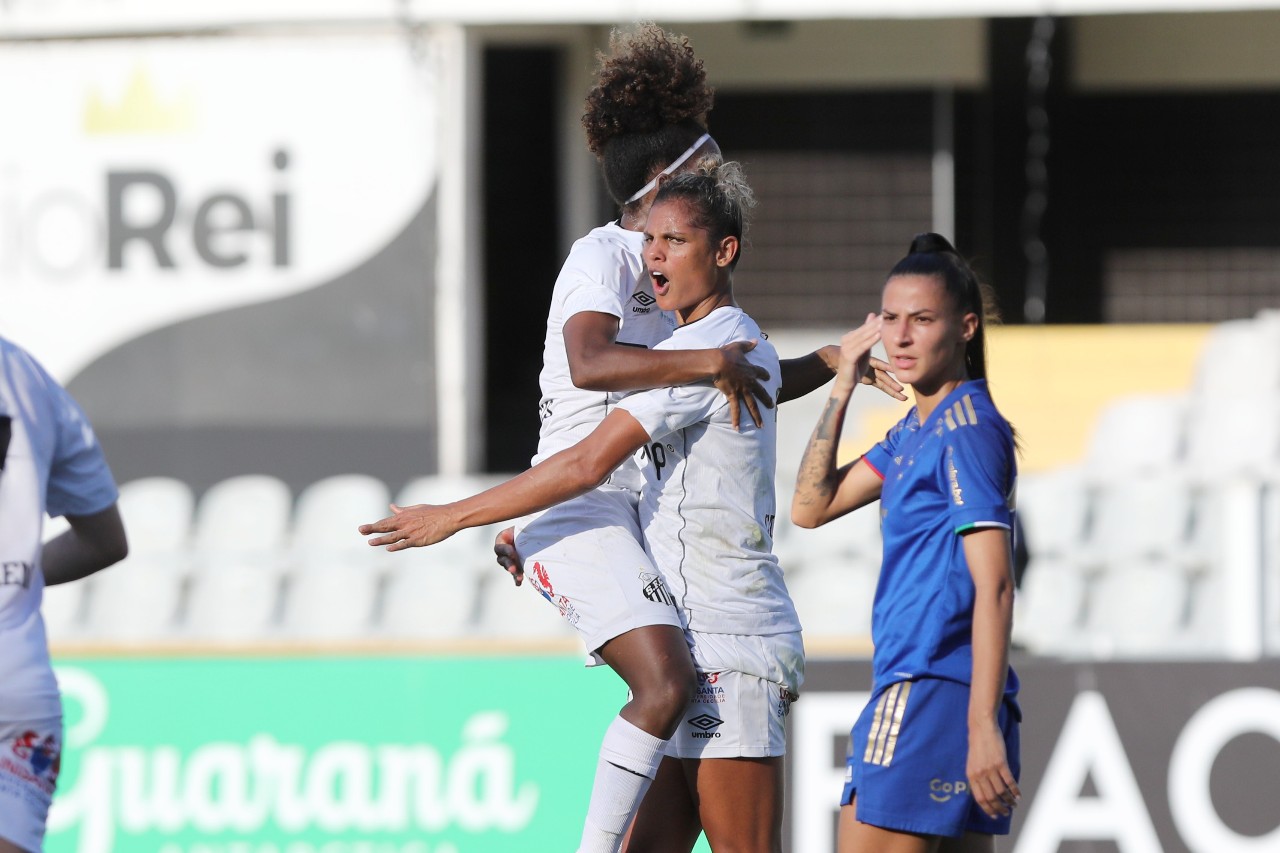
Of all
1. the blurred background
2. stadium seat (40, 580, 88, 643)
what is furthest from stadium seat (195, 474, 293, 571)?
stadium seat (40, 580, 88, 643)

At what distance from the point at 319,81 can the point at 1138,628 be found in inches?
222

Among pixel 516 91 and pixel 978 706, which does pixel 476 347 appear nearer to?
pixel 516 91

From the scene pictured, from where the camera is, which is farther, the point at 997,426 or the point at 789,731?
the point at 789,731

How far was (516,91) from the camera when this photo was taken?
1124 cm

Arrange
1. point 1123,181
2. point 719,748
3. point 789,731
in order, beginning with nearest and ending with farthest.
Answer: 1. point 719,748
2. point 789,731
3. point 1123,181

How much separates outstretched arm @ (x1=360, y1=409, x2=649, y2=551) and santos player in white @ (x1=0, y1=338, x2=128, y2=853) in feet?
1.85

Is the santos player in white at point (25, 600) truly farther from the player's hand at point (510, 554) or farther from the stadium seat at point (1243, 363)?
the stadium seat at point (1243, 363)

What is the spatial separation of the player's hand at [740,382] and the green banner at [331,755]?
2.82m

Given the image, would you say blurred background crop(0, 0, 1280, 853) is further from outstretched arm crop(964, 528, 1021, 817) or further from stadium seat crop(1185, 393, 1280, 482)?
A: outstretched arm crop(964, 528, 1021, 817)

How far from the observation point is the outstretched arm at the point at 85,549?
2869 mm

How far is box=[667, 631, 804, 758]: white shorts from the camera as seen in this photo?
2971 mm

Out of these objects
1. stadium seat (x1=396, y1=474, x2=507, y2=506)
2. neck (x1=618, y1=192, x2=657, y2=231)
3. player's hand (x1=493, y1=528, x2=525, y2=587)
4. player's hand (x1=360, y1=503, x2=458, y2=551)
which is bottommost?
stadium seat (x1=396, y1=474, x2=507, y2=506)

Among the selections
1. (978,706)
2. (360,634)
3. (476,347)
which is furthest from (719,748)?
(476,347)

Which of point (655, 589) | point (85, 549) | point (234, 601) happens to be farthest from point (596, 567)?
point (234, 601)
